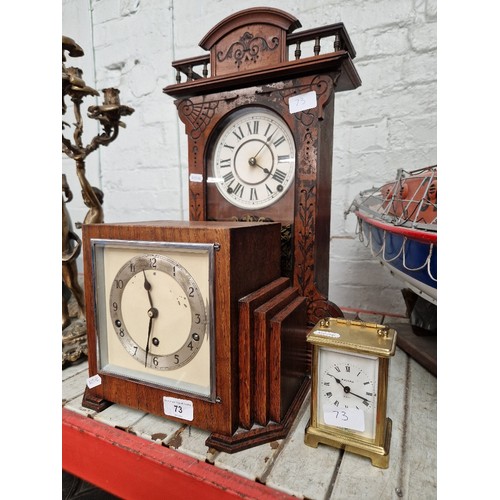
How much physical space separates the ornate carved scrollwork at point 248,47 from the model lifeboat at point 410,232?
46 centimetres

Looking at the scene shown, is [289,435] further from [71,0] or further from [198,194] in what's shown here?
[71,0]

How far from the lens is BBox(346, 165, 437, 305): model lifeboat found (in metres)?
0.63

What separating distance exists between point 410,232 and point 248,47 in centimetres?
60

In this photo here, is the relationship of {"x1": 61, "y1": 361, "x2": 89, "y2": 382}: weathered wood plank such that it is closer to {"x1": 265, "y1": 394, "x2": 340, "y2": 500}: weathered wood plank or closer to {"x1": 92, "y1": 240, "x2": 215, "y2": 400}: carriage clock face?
{"x1": 92, "y1": 240, "x2": 215, "y2": 400}: carriage clock face

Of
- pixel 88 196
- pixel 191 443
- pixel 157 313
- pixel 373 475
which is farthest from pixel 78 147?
pixel 373 475

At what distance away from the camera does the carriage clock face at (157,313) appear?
0.61 metres

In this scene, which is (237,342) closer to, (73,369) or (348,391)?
(348,391)

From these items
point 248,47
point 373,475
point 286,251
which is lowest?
point 373,475

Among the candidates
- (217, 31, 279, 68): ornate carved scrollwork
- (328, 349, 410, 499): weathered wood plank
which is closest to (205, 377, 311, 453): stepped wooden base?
(328, 349, 410, 499): weathered wood plank

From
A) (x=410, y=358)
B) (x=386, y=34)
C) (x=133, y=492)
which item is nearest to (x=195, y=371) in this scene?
(x=133, y=492)

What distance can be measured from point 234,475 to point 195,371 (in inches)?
7.1

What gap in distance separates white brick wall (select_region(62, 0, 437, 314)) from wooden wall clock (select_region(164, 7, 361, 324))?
0.47m

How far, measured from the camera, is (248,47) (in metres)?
0.85

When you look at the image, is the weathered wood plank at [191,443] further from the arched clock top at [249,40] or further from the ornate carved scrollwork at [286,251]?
the arched clock top at [249,40]
